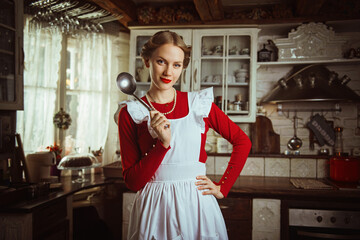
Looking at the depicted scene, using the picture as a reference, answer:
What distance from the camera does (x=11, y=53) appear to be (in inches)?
87.7

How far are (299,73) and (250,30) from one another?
65 cm

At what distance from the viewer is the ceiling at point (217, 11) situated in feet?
8.56

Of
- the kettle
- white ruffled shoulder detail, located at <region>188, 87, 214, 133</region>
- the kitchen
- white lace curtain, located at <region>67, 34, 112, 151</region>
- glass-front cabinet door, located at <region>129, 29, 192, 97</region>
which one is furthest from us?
white lace curtain, located at <region>67, 34, 112, 151</region>

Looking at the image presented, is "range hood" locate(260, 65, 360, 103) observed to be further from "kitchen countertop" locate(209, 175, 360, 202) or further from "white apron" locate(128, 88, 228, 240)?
"white apron" locate(128, 88, 228, 240)

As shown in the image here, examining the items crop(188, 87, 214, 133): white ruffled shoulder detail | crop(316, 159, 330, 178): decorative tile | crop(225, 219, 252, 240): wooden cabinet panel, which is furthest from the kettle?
crop(316, 159, 330, 178): decorative tile

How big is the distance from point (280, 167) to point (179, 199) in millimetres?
2000

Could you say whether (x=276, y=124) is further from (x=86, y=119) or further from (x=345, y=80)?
(x=86, y=119)

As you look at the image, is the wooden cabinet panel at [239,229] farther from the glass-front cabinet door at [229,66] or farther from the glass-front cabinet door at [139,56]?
the glass-front cabinet door at [139,56]

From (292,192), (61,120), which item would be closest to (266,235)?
(292,192)

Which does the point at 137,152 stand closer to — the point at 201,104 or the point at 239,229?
the point at 201,104

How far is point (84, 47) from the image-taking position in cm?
318

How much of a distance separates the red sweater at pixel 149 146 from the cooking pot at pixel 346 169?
169 centimetres

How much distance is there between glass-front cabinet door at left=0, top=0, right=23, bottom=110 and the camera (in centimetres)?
217

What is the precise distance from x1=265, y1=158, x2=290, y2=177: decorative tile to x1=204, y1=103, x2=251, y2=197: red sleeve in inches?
66.5
